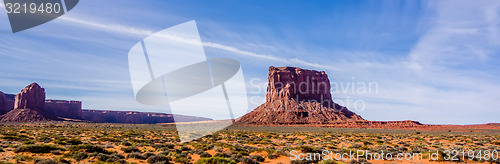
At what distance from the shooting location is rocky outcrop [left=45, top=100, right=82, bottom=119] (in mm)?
153312

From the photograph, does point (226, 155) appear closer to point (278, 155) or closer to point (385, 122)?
point (278, 155)

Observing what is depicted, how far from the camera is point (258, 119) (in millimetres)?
108500

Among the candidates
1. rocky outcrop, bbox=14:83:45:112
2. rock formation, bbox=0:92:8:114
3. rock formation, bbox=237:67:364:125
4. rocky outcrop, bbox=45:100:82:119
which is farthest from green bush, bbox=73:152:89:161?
rocky outcrop, bbox=45:100:82:119

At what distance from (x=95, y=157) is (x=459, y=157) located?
71.6 feet

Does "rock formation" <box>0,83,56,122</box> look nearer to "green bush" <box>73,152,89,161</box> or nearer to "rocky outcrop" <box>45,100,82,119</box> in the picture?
"rocky outcrop" <box>45,100,82,119</box>

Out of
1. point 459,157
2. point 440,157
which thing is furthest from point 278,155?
point 459,157

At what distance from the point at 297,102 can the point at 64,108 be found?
469 feet

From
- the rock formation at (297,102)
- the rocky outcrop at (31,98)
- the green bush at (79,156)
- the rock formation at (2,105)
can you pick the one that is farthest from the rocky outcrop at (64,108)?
the green bush at (79,156)

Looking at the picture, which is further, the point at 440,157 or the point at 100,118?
Result: the point at 100,118

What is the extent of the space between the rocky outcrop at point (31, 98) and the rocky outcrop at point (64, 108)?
18.0 m

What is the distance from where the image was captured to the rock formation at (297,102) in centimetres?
10462

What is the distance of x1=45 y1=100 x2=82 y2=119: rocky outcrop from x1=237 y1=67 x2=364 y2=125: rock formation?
385 ft

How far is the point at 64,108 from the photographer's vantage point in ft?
524

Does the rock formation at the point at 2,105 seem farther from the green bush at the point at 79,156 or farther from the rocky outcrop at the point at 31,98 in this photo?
the green bush at the point at 79,156
